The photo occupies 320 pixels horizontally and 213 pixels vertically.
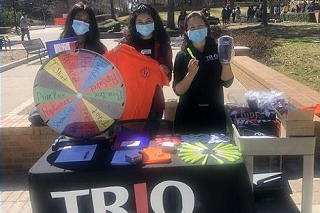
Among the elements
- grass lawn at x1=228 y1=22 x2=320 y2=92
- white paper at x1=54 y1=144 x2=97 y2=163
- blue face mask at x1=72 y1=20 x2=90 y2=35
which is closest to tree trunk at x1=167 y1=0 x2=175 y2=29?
grass lawn at x1=228 y1=22 x2=320 y2=92

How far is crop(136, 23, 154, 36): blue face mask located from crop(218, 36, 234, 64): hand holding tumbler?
67 centimetres

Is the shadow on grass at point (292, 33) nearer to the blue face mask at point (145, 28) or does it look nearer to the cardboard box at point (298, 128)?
the blue face mask at point (145, 28)

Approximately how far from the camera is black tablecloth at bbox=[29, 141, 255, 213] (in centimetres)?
214

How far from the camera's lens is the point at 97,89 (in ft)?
8.20

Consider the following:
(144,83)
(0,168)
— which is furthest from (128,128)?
(0,168)

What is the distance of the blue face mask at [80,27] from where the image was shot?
3072 mm

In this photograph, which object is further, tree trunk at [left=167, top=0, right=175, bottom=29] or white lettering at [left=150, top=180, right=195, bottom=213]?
tree trunk at [left=167, top=0, right=175, bottom=29]

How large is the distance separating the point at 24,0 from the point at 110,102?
67.2m

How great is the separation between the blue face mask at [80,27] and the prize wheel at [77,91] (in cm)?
70

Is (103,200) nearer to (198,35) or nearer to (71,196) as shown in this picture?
(71,196)

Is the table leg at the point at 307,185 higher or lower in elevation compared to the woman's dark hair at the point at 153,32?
lower

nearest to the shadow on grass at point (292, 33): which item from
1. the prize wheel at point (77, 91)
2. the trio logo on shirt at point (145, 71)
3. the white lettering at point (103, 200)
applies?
the trio logo on shirt at point (145, 71)

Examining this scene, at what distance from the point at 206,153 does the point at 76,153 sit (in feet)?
2.71

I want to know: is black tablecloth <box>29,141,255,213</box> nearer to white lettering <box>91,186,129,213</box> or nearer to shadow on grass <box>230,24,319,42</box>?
white lettering <box>91,186,129,213</box>
